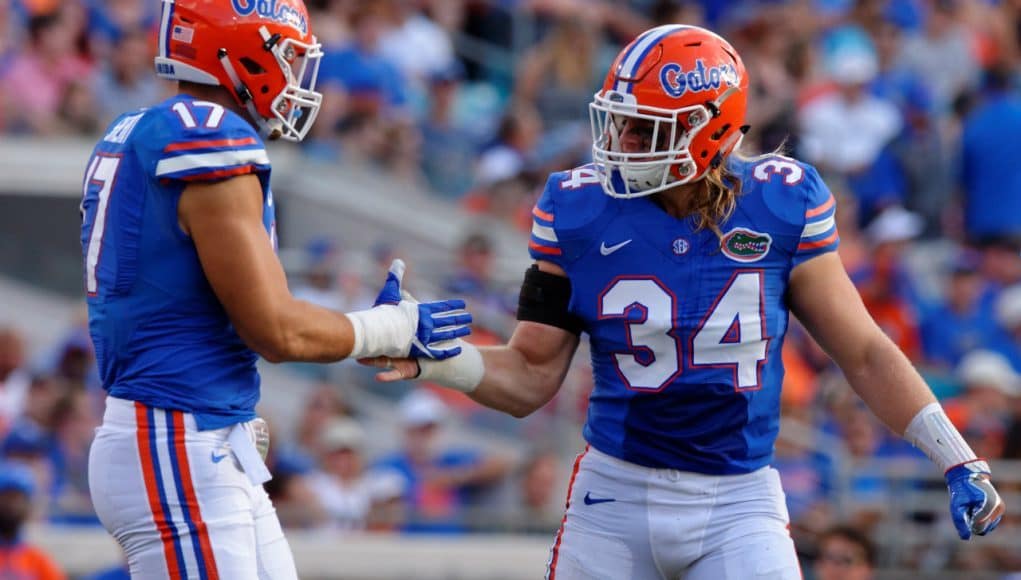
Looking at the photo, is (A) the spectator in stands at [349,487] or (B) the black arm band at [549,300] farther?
(A) the spectator in stands at [349,487]

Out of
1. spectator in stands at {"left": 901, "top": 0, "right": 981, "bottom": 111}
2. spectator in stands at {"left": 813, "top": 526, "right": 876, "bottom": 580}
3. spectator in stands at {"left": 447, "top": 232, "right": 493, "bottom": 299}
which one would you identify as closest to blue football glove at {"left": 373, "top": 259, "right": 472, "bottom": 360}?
spectator in stands at {"left": 813, "top": 526, "right": 876, "bottom": 580}

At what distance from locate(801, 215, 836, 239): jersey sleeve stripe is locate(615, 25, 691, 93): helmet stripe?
0.59 m

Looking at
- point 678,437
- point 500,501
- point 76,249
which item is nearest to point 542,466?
point 500,501

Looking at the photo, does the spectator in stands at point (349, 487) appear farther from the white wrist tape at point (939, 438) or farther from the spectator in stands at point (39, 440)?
the white wrist tape at point (939, 438)

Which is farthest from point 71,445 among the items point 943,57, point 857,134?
point 943,57

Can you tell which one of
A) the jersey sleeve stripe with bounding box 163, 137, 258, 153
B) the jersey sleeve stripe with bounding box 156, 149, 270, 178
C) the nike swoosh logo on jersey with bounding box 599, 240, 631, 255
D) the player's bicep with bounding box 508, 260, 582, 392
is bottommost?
the player's bicep with bounding box 508, 260, 582, 392

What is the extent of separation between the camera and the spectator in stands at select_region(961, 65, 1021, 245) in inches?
425

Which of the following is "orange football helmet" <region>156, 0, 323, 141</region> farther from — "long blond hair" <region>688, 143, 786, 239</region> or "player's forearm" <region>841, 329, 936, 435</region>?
"player's forearm" <region>841, 329, 936, 435</region>

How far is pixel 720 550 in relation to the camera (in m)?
4.49

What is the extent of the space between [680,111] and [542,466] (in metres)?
4.25

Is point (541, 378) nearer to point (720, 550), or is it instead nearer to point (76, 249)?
point (720, 550)

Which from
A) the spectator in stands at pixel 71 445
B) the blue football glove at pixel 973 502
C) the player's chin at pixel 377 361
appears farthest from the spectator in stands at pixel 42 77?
the blue football glove at pixel 973 502

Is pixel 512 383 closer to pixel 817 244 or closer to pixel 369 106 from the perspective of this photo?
pixel 817 244

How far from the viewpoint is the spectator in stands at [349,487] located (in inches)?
326
